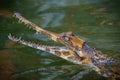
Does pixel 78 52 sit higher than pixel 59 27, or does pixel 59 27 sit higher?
pixel 59 27

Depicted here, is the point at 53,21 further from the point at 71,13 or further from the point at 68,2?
the point at 68,2

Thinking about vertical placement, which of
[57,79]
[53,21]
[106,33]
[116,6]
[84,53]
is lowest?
[57,79]

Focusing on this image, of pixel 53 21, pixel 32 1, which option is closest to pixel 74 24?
pixel 53 21

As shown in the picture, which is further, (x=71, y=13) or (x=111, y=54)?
(x=71, y=13)

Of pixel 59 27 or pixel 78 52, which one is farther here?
pixel 59 27

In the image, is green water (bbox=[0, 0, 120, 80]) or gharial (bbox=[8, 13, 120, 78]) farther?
green water (bbox=[0, 0, 120, 80])

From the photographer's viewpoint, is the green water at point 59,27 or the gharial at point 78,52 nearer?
the gharial at point 78,52

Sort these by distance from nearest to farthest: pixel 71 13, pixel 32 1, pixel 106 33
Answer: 1. pixel 106 33
2. pixel 71 13
3. pixel 32 1

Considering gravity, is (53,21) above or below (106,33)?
above
